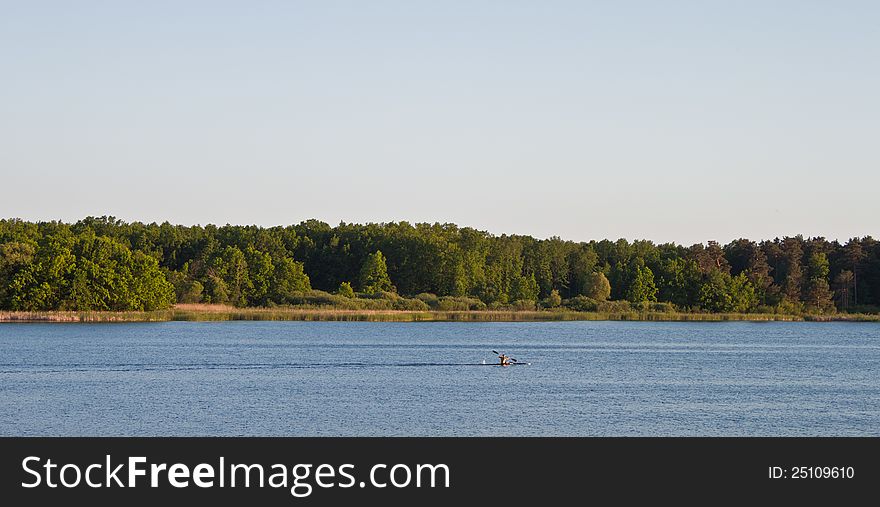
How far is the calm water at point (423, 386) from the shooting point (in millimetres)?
30094

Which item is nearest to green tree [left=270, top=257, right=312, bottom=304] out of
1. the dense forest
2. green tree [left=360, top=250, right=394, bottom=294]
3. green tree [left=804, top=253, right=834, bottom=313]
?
the dense forest

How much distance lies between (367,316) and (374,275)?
18.2m

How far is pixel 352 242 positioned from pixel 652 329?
51.7 m

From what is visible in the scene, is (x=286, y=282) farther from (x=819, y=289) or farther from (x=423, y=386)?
(x=423, y=386)

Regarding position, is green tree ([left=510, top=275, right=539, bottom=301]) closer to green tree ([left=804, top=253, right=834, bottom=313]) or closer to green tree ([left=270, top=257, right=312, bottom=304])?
green tree ([left=270, top=257, right=312, bottom=304])

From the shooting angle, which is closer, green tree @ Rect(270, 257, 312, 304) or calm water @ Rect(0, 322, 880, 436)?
calm water @ Rect(0, 322, 880, 436)

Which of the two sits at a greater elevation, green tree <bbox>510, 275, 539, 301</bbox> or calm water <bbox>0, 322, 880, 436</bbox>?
green tree <bbox>510, 275, 539, 301</bbox>

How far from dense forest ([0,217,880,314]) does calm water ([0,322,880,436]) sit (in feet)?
68.9

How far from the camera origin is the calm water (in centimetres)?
3009

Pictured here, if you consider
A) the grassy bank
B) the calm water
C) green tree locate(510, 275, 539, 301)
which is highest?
green tree locate(510, 275, 539, 301)

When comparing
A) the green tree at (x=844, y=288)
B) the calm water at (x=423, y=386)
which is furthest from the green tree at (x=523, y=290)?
the calm water at (x=423, y=386)

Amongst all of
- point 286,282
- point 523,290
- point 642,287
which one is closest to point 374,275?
point 286,282

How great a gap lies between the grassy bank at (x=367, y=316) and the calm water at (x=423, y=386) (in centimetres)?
1615

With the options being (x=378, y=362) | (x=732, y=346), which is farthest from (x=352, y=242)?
(x=378, y=362)
